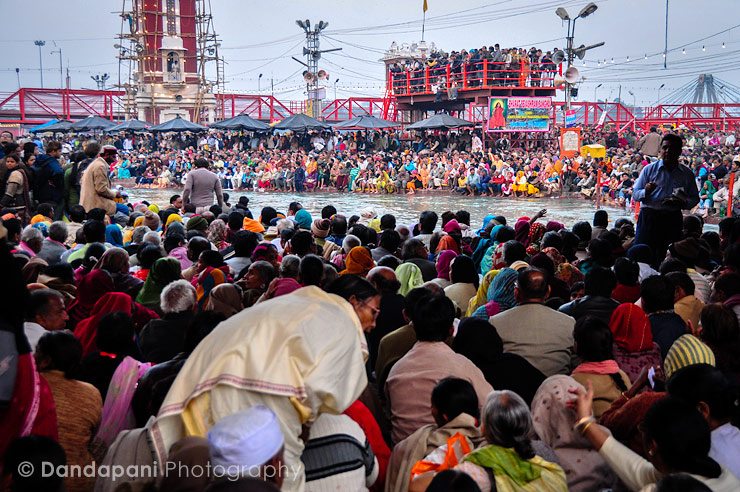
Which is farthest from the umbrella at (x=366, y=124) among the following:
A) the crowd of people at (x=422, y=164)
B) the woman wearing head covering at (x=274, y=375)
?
the woman wearing head covering at (x=274, y=375)

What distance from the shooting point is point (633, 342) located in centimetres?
454

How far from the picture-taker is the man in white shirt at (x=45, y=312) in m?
4.64

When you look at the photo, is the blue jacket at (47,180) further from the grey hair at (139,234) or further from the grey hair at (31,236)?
the grey hair at (31,236)

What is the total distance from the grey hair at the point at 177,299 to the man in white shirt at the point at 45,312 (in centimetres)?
59

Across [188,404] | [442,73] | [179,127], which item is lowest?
[188,404]

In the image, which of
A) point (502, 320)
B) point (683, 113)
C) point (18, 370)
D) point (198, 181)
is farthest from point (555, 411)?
point (683, 113)

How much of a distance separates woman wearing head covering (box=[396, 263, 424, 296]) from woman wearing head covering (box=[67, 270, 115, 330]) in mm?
2214

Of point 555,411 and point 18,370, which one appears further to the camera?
point 555,411

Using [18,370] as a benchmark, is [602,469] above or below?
below

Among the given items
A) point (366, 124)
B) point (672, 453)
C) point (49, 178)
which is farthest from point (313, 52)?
point (672, 453)

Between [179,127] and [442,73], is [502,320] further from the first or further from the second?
[442,73]

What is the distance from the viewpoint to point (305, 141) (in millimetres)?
35750

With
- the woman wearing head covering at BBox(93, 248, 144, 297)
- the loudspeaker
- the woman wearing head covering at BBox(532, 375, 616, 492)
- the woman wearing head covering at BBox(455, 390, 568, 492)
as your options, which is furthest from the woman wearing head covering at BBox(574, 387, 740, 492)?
the loudspeaker

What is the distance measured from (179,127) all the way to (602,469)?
32.0 m
